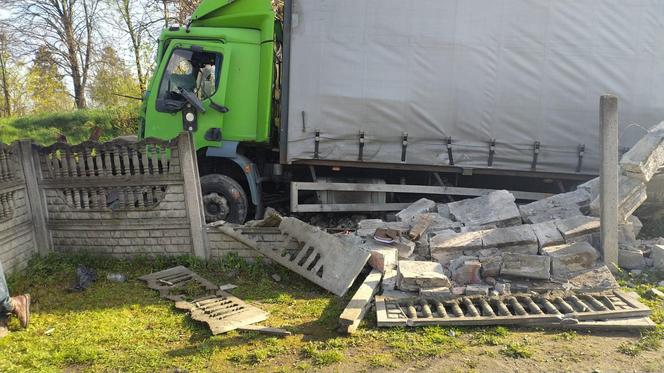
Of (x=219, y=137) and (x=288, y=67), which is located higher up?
(x=288, y=67)

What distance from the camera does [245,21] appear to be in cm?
603

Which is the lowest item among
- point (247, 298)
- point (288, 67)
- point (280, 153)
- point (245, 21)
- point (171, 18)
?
point (247, 298)

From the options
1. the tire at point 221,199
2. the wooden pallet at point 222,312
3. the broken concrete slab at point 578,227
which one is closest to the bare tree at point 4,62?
the tire at point 221,199

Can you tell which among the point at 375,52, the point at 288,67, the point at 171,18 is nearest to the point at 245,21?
the point at 288,67

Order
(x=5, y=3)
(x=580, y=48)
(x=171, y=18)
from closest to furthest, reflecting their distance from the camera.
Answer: (x=580, y=48) < (x=171, y=18) < (x=5, y=3)

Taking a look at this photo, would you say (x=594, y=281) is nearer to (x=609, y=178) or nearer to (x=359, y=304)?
(x=609, y=178)

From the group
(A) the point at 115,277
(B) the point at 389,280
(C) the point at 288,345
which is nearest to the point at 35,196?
(A) the point at 115,277

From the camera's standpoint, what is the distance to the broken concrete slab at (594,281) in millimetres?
4055

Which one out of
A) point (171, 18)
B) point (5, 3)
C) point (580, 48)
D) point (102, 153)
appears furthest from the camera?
point (5, 3)

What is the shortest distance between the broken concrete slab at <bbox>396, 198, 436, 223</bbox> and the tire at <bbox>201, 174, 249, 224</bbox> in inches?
86.8

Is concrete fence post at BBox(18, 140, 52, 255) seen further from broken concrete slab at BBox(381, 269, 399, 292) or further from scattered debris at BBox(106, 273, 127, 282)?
broken concrete slab at BBox(381, 269, 399, 292)

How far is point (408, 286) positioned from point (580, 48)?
13.7 feet

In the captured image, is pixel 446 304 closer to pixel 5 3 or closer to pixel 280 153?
pixel 280 153

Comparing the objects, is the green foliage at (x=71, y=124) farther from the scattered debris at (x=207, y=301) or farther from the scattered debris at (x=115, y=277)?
the scattered debris at (x=207, y=301)
